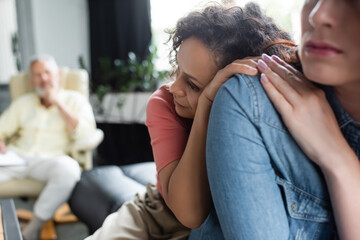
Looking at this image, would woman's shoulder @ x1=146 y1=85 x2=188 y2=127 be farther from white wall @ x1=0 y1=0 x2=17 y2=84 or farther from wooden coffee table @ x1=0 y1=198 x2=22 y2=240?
white wall @ x1=0 y1=0 x2=17 y2=84

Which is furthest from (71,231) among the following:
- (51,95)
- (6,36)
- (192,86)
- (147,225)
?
(6,36)

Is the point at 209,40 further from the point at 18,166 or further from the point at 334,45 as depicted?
the point at 18,166

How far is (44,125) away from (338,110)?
222 centimetres

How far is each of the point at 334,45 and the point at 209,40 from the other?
1.05 feet

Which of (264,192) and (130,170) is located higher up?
(264,192)

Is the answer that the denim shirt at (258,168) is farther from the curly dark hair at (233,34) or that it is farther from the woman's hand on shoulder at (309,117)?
the curly dark hair at (233,34)

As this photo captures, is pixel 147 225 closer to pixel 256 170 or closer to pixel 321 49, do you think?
pixel 256 170

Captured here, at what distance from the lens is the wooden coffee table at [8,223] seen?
46.8 inches

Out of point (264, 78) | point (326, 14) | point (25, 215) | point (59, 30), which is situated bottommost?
point (25, 215)

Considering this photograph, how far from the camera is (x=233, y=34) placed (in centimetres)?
82

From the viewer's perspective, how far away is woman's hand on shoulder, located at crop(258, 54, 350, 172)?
610 millimetres

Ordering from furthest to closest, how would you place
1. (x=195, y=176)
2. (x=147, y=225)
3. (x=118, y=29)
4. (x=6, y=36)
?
(x=6, y=36) → (x=118, y=29) → (x=147, y=225) → (x=195, y=176)

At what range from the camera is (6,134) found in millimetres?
2572

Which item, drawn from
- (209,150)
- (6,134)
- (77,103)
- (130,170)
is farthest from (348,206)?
(6,134)
